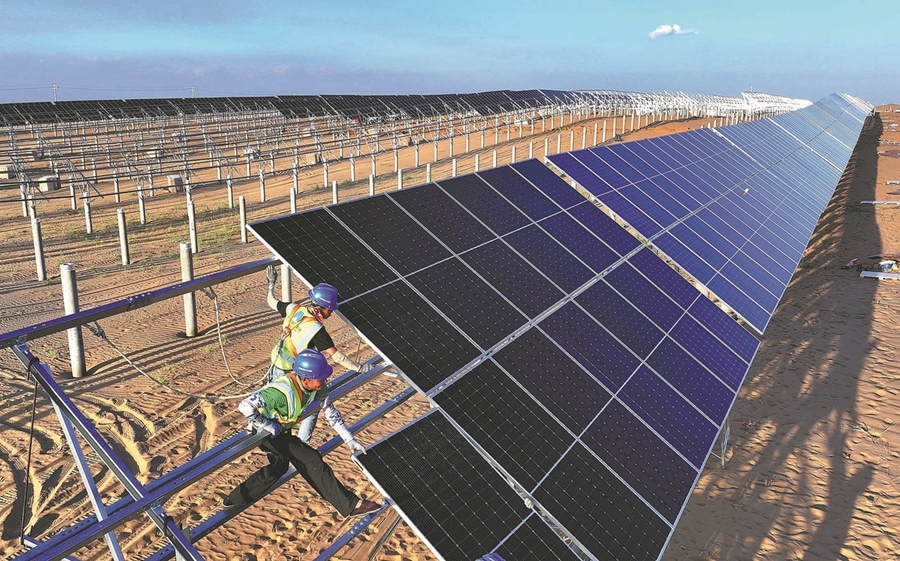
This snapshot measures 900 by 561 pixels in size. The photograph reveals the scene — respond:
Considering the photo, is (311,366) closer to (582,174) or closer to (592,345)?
(592,345)

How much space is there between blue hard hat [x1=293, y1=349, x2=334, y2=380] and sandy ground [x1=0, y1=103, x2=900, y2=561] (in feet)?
5.41

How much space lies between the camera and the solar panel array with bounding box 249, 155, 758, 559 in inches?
175

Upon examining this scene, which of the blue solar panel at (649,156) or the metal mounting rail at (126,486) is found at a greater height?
the blue solar panel at (649,156)

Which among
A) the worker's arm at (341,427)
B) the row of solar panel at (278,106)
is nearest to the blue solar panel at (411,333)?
the worker's arm at (341,427)

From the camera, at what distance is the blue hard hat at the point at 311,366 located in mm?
4645

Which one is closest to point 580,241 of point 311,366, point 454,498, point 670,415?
point 670,415

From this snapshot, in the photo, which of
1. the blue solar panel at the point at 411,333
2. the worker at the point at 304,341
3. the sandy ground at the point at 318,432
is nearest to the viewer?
the blue solar panel at the point at 411,333

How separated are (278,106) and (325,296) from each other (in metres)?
45.3

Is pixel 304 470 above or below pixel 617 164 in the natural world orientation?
below

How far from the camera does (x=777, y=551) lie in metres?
7.68

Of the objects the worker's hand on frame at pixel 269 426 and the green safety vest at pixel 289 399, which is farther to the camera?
the green safety vest at pixel 289 399

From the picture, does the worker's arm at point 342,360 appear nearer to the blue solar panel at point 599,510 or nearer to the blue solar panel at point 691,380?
the blue solar panel at point 599,510

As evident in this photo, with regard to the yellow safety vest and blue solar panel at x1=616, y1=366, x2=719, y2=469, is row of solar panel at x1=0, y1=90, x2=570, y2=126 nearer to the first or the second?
the yellow safety vest

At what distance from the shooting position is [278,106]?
153ft
